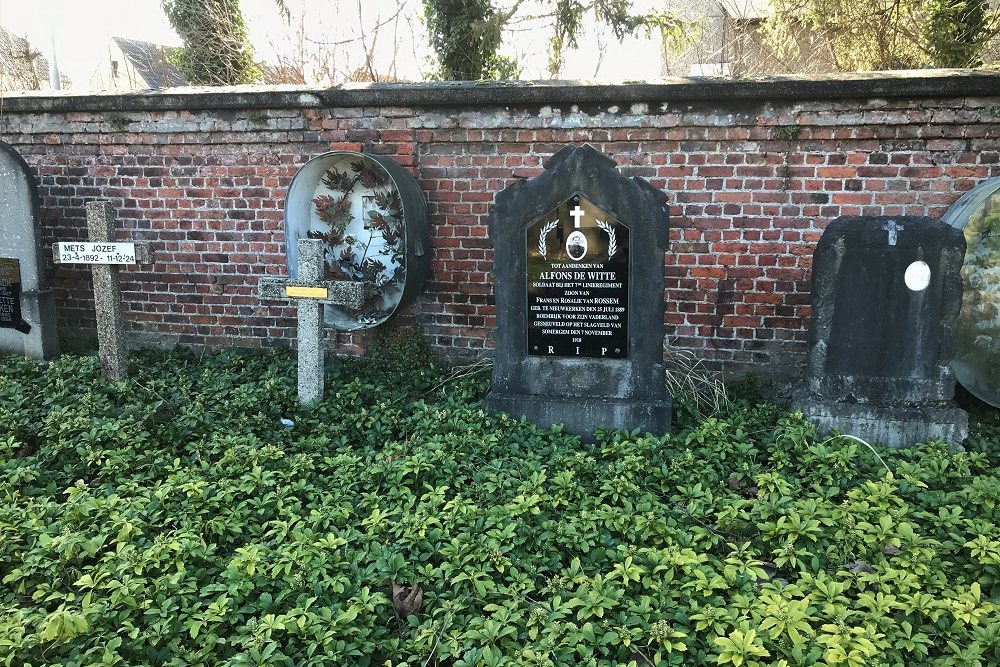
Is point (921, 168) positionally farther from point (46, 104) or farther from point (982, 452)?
point (46, 104)

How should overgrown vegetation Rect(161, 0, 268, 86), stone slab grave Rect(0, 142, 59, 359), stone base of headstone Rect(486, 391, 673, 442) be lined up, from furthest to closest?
overgrown vegetation Rect(161, 0, 268, 86)
stone slab grave Rect(0, 142, 59, 359)
stone base of headstone Rect(486, 391, 673, 442)

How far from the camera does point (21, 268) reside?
5777mm

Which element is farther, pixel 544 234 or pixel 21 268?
pixel 21 268

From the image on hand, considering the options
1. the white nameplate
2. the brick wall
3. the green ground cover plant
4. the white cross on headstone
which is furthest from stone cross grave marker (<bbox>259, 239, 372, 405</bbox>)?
the white cross on headstone

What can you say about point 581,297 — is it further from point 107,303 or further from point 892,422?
point 107,303

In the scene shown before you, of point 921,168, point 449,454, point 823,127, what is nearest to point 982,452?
point 921,168

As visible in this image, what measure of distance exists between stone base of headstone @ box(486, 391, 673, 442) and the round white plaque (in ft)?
5.12

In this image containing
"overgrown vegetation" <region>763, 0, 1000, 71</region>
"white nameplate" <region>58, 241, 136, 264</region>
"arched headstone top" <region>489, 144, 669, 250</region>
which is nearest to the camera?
"arched headstone top" <region>489, 144, 669, 250</region>

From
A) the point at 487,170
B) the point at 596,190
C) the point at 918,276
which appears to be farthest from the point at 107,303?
the point at 918,276

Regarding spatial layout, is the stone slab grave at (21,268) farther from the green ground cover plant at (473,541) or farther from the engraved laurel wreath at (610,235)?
the engraved laurel wreath at (610,235)

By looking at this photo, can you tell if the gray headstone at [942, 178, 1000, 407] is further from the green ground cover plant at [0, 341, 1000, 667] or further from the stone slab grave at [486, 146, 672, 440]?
the stone slab grave at [486, 146, 672, 440]

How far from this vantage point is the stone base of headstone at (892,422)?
412 centimetres

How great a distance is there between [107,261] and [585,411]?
12.0 ft

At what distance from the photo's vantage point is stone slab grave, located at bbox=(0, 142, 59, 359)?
18.7 ft
